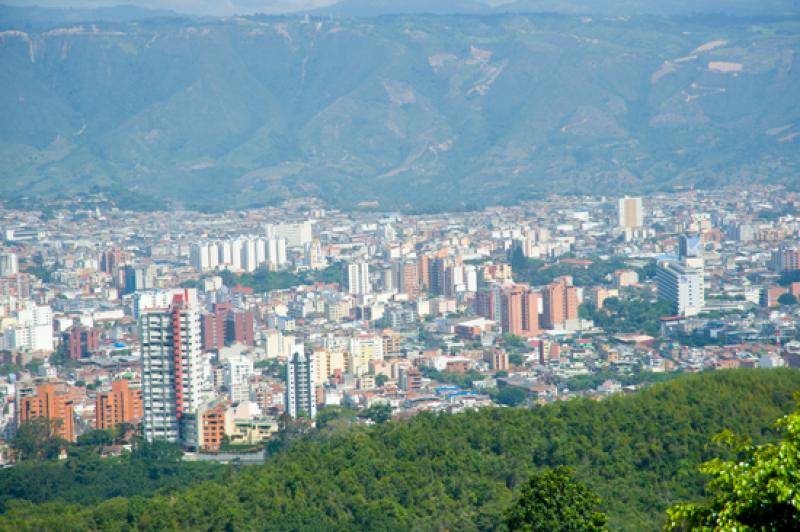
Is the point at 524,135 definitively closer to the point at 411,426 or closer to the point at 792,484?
the point at 411,426

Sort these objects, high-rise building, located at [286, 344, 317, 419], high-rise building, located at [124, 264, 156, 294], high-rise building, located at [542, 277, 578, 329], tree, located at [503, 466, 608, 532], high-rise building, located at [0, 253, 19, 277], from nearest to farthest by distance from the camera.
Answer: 1. tree, located at [503, 466, 608, 532]
2. high-rise building, located at [286, 344, 317, 419]
3. high-rise building, located at [542, 277, 578, 329]
4. high-rise building, located at [124, 264, 156, 294]
5. high-rise building, located at [0, 253, 19, 277]

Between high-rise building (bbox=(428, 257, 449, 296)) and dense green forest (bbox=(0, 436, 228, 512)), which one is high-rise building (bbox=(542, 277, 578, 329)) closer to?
high-rise building (bbox=(428, 257, 449, 296))

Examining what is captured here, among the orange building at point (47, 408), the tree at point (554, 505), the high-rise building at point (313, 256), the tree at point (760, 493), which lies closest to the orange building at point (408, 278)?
the high-rise building at point (313, 256)

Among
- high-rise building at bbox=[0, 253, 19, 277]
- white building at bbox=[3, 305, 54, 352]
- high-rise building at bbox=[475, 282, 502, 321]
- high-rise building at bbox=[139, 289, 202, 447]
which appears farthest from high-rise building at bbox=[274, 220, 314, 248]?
high-rise building at bbox=[139, 289, 202, 447]

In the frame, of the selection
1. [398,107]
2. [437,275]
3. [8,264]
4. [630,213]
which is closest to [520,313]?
[437,275]

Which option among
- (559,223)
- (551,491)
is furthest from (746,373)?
(559,223)
